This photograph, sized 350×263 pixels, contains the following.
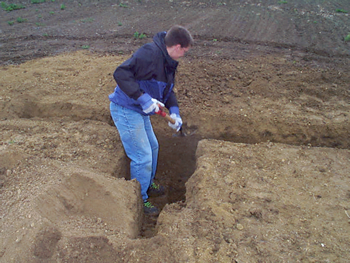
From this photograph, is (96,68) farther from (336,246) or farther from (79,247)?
(336,246)

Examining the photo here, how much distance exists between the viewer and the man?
3.22 m

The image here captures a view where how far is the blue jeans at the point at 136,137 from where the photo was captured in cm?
369

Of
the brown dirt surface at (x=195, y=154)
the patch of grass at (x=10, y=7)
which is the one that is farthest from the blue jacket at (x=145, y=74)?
the patch of grass at (x=10, y=7)

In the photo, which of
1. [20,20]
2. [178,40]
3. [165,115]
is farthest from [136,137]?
[20,20]

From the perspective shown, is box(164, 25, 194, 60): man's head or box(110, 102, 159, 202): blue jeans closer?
box(164, 25, 194, 60): man's head

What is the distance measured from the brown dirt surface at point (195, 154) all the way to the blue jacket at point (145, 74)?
1.10 metres

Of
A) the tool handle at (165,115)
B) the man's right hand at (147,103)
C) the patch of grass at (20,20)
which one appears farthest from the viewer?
the patch of grass at (20,20)

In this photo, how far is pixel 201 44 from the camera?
8.52 m

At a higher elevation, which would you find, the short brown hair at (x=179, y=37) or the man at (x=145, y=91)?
the short brown hair at (x=179, y=37)

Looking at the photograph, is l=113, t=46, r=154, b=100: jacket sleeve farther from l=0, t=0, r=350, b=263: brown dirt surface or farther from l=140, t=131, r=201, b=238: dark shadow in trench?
l=140, t=131, r=201, b=238: dark shadow in trench

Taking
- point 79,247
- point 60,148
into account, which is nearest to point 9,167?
point 60,148

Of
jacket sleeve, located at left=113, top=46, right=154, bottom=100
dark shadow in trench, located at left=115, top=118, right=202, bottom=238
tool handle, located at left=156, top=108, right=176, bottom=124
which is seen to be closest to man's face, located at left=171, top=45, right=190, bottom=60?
jacket sleeve, located at left=113, top=46, right=154, bottom=100

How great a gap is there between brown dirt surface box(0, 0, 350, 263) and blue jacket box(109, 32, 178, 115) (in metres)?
1.10

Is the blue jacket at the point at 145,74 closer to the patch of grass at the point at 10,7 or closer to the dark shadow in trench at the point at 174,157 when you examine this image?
the dark shadow in trench at the point at 174,157
